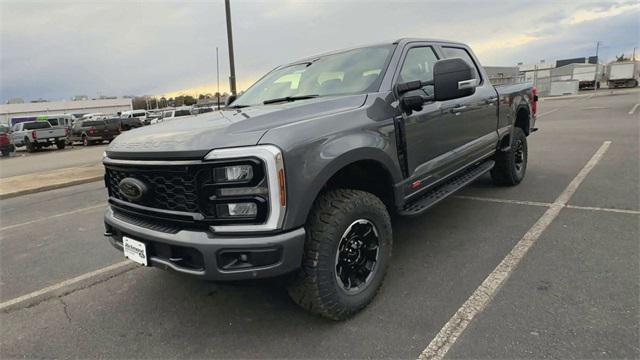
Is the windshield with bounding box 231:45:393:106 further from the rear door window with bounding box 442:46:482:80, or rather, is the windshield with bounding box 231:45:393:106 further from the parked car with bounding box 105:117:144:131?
the parked car with bounding box 105:117:144:131

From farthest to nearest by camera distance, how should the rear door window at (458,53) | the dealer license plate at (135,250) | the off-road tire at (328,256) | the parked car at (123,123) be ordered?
the parked car at (123,123), the rear door window at (458,53), the dealer license plate at (135,250), the off-road tire at (328,256)

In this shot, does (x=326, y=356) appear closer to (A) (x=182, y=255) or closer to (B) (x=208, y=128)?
(A) (x=182, y=255)

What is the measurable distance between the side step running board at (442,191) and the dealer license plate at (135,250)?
6.11ft

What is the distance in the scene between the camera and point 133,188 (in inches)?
105

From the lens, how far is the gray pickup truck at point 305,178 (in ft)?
7.59

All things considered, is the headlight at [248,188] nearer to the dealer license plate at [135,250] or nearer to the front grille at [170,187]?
the front grille at [170,187]

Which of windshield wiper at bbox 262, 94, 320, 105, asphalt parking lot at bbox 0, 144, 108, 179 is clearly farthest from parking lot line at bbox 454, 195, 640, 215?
asphalt parking lot at bbox 0, 144, 108, 179

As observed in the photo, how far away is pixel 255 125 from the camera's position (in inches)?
98.9

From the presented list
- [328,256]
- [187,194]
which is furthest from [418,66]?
[187,194]

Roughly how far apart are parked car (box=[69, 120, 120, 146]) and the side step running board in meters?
23.3

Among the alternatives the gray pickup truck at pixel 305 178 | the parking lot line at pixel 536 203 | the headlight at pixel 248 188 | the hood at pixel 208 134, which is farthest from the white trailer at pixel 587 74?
the headlight at pixel 248 188

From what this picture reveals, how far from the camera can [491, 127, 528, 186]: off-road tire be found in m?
5.68

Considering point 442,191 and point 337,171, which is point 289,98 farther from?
point 442,191

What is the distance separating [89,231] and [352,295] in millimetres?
4070
